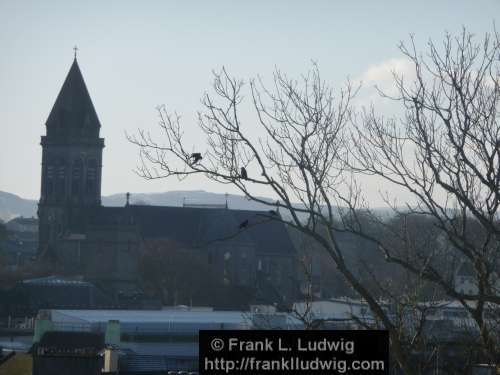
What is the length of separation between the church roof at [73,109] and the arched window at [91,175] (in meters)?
2.64

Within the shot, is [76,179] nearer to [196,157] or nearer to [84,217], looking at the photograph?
[84,217]

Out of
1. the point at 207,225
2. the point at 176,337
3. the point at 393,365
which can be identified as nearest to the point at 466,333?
the point at 393,365

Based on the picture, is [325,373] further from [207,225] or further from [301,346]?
[207,225]

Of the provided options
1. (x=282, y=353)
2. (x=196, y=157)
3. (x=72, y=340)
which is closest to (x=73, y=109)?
(x=72, y=340)

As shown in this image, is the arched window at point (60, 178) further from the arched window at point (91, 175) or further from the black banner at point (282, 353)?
the black banner at point (282, 353)

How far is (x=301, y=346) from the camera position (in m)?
8.95

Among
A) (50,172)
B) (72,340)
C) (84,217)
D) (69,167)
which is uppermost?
(69,167)

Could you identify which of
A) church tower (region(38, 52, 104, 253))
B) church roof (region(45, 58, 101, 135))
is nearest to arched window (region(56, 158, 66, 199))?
church tower (region(38, 52, 104, 253))

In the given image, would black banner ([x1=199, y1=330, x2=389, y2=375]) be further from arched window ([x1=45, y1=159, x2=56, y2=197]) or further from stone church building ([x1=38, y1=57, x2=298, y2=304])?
arched window ([x1=45, y1=159, x2=56, y2=197])

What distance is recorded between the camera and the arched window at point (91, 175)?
83375 millimetres

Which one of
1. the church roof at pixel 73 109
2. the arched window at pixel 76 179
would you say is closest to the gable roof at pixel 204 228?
the arched window at pixel 76 179

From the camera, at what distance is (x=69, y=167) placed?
273 feet

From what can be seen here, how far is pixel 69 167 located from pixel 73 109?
4.90m

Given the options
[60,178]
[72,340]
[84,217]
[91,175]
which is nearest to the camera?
[72,340]
